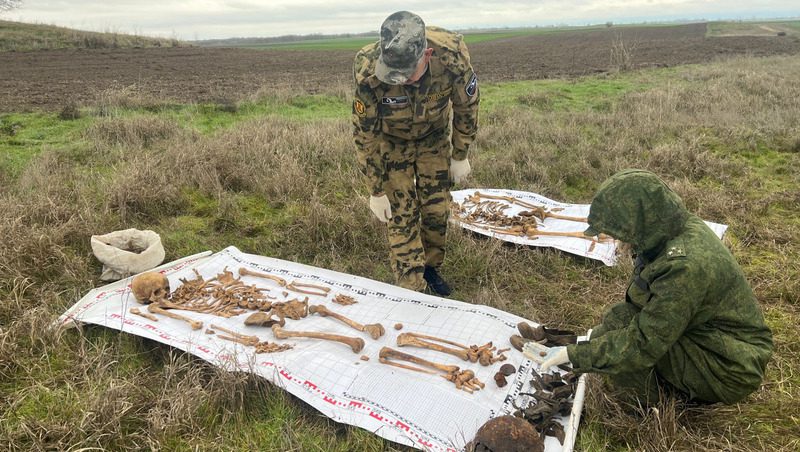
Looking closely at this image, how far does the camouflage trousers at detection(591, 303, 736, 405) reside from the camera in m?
2.58

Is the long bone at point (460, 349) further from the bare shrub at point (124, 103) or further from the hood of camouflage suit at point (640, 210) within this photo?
the bare shrub at point (124, 103)

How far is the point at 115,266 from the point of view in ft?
14.9

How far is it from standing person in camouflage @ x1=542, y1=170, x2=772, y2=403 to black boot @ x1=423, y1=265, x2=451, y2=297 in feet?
6.78

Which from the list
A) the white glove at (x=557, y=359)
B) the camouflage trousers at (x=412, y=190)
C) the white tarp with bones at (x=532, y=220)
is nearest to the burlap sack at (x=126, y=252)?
the camouflage trousers at (x=412, y=190)

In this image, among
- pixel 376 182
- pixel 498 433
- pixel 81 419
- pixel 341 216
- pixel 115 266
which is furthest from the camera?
pixel 341 216

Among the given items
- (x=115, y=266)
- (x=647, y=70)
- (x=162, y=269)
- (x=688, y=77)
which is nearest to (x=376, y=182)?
(x=162, y=269)

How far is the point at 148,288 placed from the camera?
4.04 meters

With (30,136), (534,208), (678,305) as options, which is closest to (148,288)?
(678,305)

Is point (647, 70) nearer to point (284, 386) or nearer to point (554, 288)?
point (554, 288)

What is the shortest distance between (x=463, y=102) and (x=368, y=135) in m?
0.85

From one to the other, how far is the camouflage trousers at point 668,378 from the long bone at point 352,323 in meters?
1.48

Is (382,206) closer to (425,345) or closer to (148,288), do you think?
(425,345)

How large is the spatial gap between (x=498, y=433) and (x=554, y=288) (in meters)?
2.35

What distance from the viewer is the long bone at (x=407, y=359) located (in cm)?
320
